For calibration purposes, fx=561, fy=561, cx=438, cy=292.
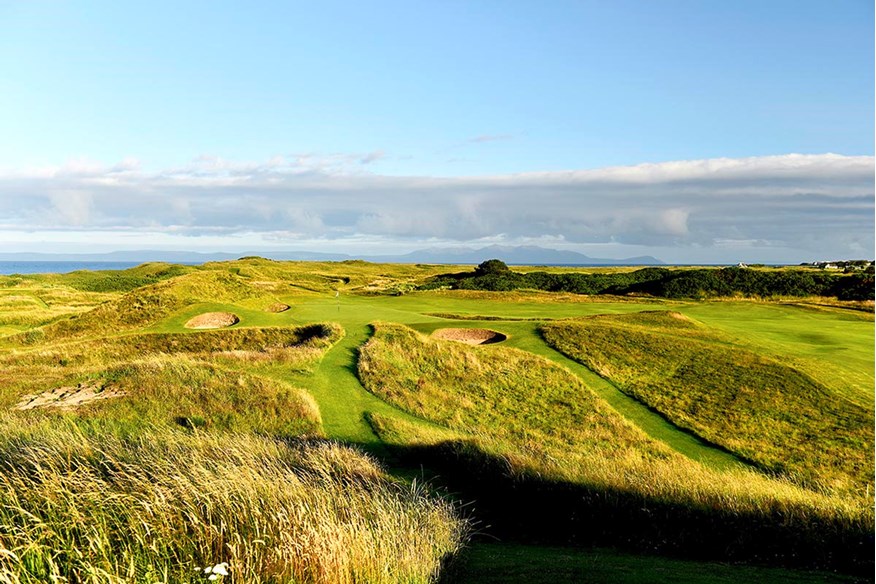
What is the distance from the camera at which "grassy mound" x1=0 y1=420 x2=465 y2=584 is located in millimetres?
4926

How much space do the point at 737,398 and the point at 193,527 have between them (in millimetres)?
15395

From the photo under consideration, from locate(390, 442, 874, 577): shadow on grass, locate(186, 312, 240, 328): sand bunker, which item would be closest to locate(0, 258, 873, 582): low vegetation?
locate(390, 442, 874, 577): shadow on grass

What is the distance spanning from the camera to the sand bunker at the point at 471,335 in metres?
24.2

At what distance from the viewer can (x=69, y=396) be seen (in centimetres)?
1628

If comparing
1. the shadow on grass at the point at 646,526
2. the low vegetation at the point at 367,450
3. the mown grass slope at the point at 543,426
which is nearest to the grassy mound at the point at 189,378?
the low vegetation at the point at 367,450

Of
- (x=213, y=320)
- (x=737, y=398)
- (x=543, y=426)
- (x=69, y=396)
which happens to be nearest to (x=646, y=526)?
(x=543, y=426)

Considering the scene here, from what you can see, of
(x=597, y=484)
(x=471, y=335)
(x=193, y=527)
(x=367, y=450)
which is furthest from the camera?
(x=471, y=335)

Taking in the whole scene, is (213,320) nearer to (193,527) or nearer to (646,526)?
(193,527)

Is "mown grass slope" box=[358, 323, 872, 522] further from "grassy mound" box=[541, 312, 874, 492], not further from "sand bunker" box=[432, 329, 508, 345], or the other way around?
"sand bunker" box=[432, 329, 508, 345]

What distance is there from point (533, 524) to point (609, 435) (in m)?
6.47

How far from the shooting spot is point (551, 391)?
57.2 ft

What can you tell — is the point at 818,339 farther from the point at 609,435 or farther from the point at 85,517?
the point at 85,517

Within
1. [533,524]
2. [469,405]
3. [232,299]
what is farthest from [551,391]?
[232,299]

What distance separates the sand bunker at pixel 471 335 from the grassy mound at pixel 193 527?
16565 mm
